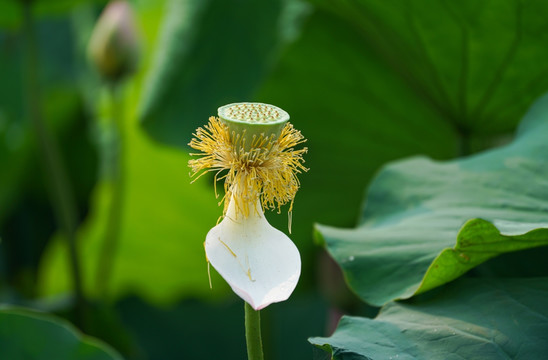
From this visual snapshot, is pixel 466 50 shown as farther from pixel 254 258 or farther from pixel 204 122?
pixel 254 258

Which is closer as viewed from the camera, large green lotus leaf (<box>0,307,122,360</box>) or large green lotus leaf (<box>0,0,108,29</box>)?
large green lotus leaf (<box>0,307,122,360</box>)

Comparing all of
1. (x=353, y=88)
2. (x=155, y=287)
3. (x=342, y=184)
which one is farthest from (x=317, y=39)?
(x=155, y=287)

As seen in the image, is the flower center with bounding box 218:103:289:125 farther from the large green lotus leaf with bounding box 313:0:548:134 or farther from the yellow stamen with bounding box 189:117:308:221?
the large green lotus leaf with bounding box 313:0:548:134

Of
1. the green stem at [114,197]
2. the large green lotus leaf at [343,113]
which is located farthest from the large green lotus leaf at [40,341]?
the large green lotus leaf at [343,113]

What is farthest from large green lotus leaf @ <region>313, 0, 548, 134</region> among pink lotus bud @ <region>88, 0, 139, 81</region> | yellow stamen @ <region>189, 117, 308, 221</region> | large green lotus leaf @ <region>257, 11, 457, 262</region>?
yellow stamen @ <region>189, 117, 308, 221</region>

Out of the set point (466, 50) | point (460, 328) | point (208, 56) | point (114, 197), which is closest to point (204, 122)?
point (208, 56)

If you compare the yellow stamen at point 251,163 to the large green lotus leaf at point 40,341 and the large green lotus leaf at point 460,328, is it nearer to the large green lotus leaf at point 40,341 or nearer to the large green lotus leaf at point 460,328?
the large green lotus leaf at point 460,328

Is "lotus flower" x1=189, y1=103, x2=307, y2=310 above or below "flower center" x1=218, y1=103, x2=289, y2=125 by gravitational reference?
below
